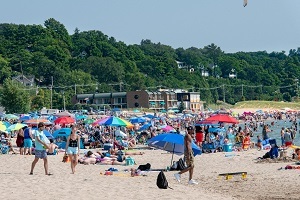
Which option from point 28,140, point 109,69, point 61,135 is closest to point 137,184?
point 28,140

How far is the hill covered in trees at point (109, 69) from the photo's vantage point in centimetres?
10606

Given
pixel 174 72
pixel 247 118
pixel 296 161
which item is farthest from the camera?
pixel 174 72

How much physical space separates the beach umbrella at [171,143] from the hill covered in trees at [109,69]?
6667 cm

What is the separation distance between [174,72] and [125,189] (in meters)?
119

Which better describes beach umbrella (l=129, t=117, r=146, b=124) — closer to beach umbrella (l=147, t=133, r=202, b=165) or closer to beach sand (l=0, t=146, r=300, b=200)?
beach sand (l=0, t=146, r=300, b=200)

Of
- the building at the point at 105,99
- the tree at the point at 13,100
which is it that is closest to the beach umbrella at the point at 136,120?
the tree at the point at 13,100

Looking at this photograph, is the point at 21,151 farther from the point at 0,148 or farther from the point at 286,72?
the point at 286,72

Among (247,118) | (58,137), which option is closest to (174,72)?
(247,118)

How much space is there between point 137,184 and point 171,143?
4081 millimetres

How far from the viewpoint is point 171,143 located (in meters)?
17.6

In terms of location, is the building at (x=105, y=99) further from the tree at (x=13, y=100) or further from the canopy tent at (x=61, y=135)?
the canopy tent at (x=61, y=135)

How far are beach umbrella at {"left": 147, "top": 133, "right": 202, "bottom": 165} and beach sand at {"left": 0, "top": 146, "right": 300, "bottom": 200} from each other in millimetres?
746

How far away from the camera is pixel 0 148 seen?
928 inches

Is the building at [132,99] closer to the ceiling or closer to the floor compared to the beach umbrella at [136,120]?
closer to the ceiling
